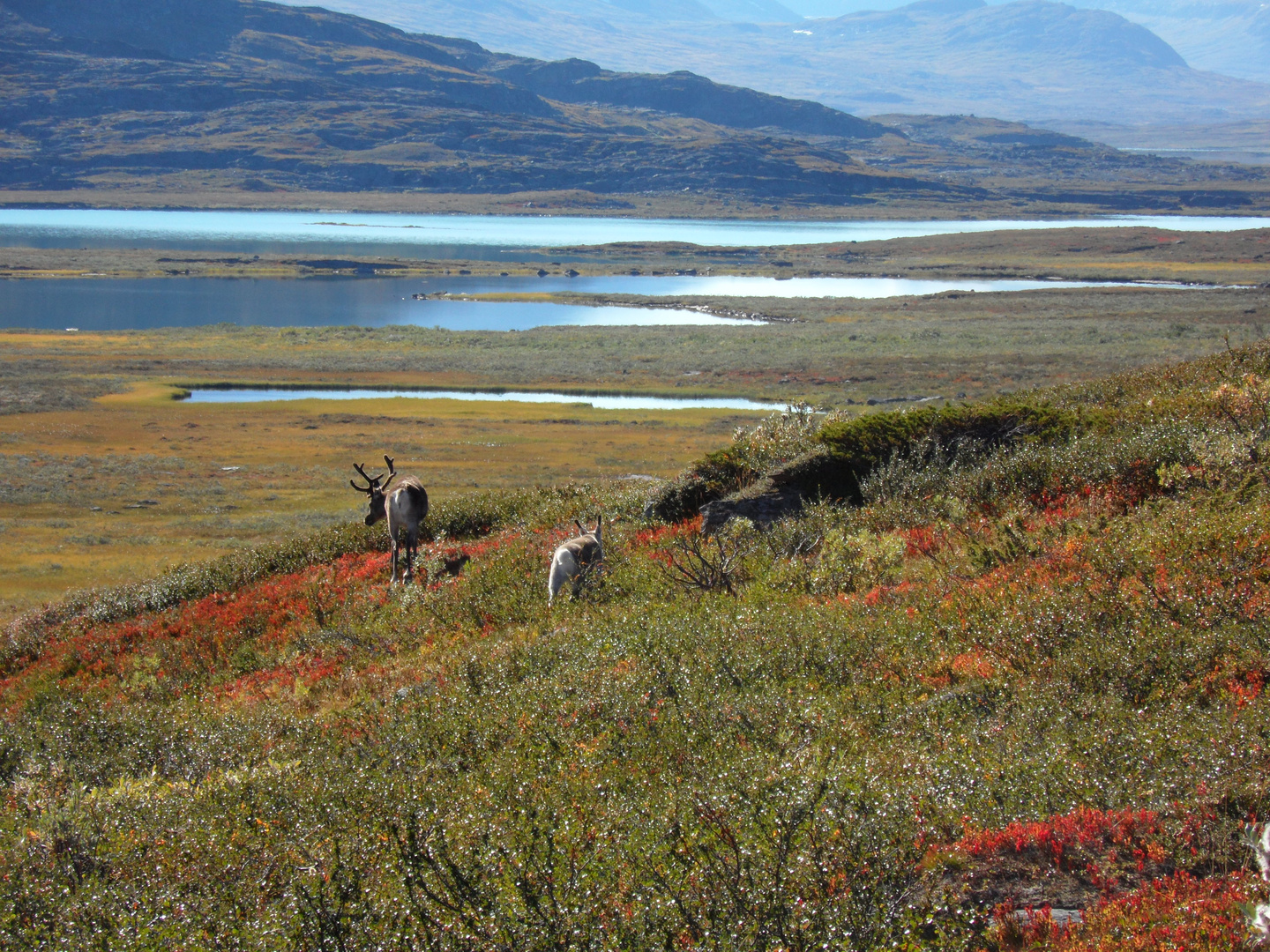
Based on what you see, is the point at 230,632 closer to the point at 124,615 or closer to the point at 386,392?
the point at 124,615

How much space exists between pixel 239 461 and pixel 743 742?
43.7 m

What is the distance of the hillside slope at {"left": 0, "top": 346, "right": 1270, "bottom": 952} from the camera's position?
4.58 m

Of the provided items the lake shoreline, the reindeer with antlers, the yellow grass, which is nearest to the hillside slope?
the reindeer with antlers

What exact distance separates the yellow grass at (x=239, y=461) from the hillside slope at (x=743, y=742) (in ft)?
61.4

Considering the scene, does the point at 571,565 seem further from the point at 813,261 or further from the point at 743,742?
the point at 813,261

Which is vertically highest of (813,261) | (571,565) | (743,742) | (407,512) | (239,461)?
(813,261)

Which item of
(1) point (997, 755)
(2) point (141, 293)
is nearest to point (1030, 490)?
(1) point (997, 755)

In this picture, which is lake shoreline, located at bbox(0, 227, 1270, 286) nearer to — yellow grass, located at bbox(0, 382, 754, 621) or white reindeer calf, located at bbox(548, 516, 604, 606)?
yellow grass, located at bbox(0, 382, 754, 621)

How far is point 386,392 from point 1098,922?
2538 inches

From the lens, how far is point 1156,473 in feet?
37.3

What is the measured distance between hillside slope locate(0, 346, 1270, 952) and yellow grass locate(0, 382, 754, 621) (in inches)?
737

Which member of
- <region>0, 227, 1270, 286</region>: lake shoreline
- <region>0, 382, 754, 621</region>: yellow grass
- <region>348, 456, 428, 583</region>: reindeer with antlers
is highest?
<region>0, 227, 1270, 286</region>: lake shoreline

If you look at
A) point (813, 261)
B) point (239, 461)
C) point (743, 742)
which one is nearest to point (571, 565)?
point (743, 742)

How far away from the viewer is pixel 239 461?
45562mm
